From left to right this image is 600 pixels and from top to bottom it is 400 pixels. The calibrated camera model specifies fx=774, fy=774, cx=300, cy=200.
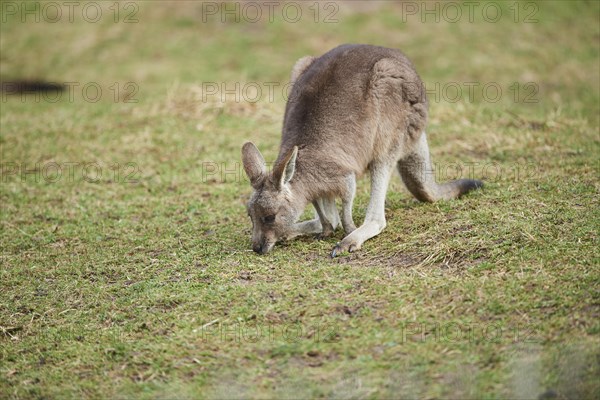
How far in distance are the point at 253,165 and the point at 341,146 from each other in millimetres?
720

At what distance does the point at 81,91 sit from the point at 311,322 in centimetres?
914

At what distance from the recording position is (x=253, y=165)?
6.12 m

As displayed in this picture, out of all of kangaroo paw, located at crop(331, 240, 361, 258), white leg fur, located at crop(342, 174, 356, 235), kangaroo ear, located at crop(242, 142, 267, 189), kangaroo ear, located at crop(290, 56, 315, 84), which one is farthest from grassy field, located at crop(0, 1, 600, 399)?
kangaroo ear, located at crop(290, 56, 315, 84)

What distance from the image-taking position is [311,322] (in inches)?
189

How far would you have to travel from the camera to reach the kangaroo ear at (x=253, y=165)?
19.9 ft

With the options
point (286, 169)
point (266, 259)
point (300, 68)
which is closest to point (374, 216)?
point (286, 169)

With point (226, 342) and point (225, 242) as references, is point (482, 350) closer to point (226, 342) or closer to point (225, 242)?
point (226, 342)

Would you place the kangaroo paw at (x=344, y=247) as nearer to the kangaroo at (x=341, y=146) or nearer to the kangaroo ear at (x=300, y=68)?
the kangaroo at (x=341, y=146)

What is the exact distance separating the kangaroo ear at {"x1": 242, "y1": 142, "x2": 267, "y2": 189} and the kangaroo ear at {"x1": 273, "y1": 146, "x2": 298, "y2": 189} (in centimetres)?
18

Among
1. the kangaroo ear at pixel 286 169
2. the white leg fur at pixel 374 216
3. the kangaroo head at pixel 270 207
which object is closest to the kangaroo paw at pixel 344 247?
the white leg fur at pixel 374 216

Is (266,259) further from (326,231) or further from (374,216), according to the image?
(374,216)

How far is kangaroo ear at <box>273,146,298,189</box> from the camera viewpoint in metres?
5.77

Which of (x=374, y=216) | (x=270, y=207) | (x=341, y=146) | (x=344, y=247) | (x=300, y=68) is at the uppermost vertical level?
(x=300, y=68)

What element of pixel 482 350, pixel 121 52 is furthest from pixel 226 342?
pixel 121 52
